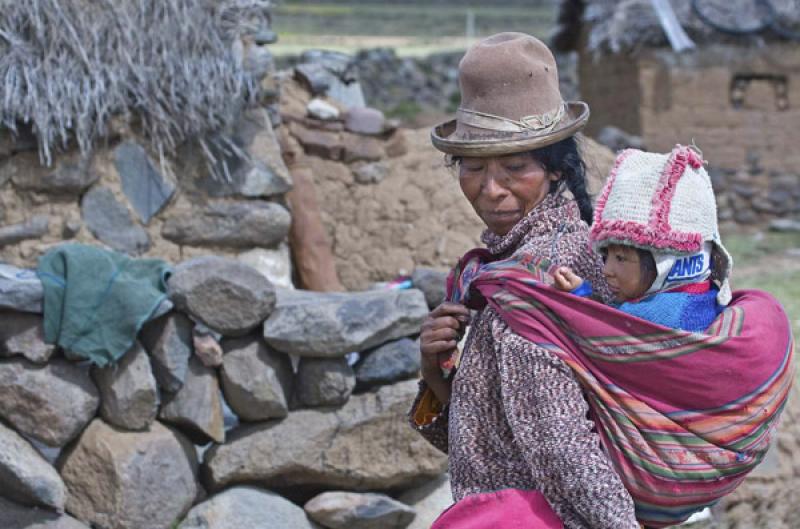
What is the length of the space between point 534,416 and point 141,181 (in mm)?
3531

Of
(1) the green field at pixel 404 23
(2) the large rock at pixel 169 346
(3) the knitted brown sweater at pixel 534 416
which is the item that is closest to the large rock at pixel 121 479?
(2) the large rock at pixel 169 346

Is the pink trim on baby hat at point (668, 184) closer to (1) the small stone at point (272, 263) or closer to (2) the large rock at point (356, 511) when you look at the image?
(2) the large rock at point (356, 511)

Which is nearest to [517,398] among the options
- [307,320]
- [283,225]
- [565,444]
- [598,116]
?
[565,444]

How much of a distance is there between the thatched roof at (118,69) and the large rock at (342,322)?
1125 millimetres

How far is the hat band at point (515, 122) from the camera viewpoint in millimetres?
2301

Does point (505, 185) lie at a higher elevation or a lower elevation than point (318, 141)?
higher

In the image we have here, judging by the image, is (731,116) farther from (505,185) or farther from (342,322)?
(505,185)

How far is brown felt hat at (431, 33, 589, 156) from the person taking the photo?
7.53 feet

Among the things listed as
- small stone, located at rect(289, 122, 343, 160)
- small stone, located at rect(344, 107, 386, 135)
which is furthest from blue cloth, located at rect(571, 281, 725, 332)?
small stone, located at rect(344, 107, 386, 135)

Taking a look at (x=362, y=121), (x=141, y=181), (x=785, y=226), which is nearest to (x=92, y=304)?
(x=141, y=181)

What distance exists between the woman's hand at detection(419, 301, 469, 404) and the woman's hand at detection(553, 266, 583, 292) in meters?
0.26

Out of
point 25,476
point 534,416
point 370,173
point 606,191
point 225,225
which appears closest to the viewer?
point 534,416

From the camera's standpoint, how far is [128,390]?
166 inches

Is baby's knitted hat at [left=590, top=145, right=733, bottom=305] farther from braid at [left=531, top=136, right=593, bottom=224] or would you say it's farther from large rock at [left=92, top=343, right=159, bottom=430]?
large rock at [left=92, top=343, right=159, bottom=430]
